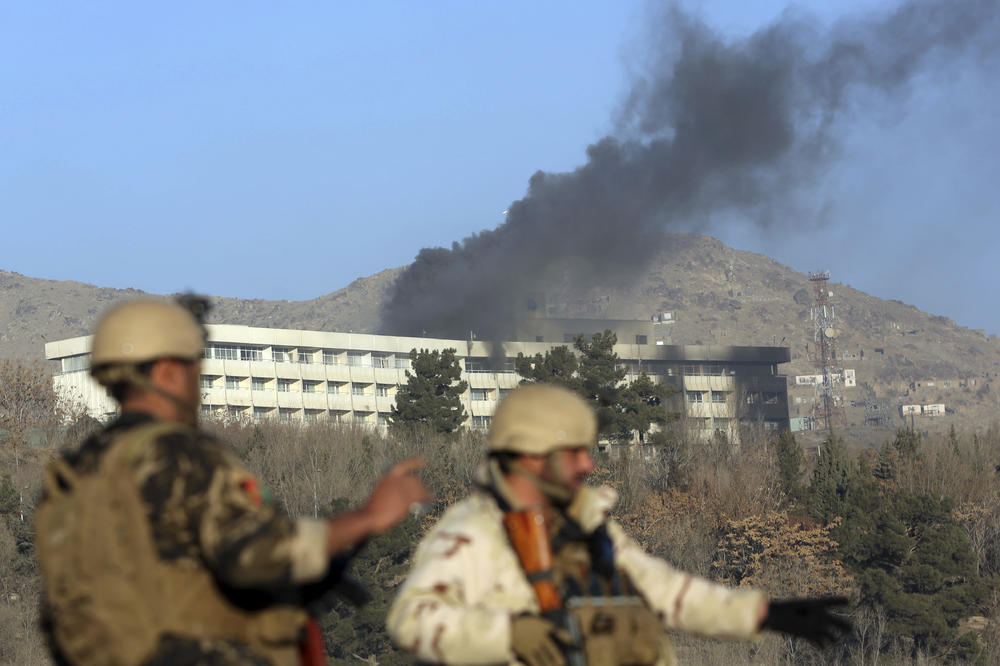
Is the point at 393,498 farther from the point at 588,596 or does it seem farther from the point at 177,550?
the point at 588,596

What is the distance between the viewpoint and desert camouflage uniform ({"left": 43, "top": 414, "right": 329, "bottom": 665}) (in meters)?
3.78

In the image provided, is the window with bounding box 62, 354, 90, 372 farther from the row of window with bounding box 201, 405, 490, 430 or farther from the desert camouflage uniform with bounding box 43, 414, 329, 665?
the desert camouflage uniform with bounding box 43, 414, 329, 665

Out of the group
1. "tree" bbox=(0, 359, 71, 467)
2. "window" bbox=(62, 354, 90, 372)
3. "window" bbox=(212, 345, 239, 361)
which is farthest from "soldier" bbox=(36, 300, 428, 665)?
"window" bbox=(212, 345, 239, 361)

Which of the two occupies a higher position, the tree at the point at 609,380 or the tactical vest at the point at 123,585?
the tree at the point at 609,380

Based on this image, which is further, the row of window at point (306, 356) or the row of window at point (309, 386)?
the row of window at point (306, 356)

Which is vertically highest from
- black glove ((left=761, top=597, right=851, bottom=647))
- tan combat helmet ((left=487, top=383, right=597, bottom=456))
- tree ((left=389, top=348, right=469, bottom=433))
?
tree ((left=389, top=348, right=469, bottom=433))

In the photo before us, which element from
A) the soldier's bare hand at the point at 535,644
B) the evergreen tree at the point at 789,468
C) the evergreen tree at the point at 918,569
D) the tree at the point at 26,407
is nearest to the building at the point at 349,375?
the tree at the point at 26,407

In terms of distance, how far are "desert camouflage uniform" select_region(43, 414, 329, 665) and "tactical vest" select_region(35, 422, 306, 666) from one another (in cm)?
3

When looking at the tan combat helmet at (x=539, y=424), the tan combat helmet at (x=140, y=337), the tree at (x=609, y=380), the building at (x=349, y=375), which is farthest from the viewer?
the building at (x=349, y=375)

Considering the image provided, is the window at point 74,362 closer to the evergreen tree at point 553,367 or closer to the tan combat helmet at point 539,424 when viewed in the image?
the evergreen tree at point 553,367

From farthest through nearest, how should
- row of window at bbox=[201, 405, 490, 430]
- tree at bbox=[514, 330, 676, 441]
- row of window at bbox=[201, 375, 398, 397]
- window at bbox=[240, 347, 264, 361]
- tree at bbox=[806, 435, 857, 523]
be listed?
window at bbox=[240, 347, 264, 361], row of window at bbox=[201, 375, 398, 397], row of window at bbox=[201, 405, 490, 430], tree at bbox=[514, 330, 676, 441], tree at bbox=[806, 435, 857, 523]

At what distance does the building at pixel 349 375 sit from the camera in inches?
4646

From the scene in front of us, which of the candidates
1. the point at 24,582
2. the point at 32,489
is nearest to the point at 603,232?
the point at 32,489

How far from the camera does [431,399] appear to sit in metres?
82.9
